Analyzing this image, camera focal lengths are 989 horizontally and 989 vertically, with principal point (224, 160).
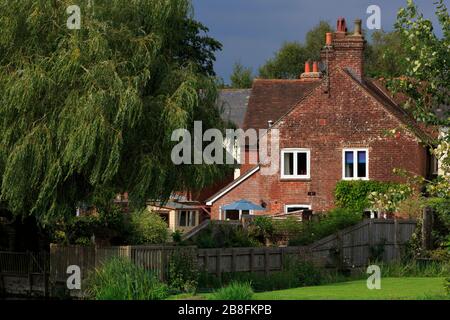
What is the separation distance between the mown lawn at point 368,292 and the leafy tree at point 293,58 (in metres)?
67.5

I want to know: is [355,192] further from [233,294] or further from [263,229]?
[233,294]

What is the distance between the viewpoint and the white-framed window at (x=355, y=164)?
5041cm

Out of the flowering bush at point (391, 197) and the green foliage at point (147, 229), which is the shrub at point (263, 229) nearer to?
the green foliage at point (147, 229)

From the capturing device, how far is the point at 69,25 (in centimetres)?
2830

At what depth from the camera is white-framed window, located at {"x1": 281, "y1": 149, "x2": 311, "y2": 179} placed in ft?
169

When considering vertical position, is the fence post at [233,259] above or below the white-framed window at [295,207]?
below

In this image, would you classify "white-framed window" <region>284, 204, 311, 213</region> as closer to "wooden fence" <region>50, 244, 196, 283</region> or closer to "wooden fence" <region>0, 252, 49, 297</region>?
"wooden fence" <region>0, 252, 49, 297</region>

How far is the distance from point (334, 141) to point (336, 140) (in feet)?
0.41

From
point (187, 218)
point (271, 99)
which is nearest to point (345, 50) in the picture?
point (271, 99)

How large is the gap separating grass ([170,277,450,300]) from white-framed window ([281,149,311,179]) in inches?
865

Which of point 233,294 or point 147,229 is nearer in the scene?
point 233,294

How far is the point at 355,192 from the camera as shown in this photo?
162ft

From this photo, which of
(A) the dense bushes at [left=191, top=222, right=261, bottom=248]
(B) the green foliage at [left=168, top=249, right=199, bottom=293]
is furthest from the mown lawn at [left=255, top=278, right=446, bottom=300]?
(A) the dense bushes at [left=191, top=222, right=261, bottom=248]

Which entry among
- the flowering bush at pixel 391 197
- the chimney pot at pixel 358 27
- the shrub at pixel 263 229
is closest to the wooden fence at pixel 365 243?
the shrub at pixel 263 229
